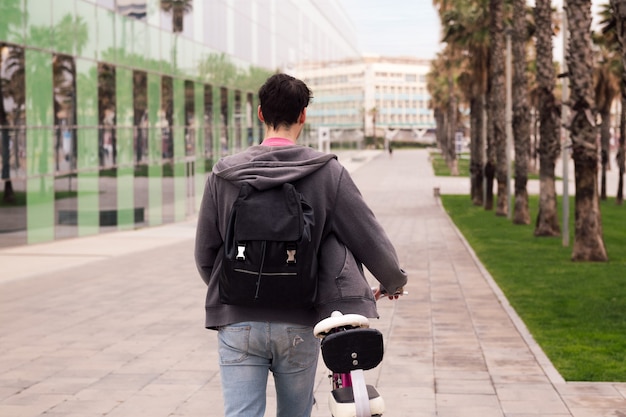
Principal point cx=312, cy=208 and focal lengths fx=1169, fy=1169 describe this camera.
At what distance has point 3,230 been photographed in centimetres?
2245

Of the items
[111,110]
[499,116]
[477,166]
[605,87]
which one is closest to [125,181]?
[111,110]

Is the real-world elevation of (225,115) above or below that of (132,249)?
above

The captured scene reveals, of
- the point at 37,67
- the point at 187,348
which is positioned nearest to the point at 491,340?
the point at 187,348

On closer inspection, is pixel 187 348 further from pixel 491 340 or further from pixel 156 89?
pixel 156 89

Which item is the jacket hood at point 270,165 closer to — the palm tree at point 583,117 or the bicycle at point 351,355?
the bicycle at point 351,355

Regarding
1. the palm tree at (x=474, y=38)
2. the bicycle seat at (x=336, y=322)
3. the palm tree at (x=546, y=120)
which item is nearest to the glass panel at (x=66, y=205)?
the palm tree at (x=546, y=120)

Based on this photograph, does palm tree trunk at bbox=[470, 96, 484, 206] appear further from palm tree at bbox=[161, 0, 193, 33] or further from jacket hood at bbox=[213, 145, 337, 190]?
jacket hood at bbox=[213, 145, 337, 190]

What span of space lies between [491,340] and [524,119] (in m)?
20.2

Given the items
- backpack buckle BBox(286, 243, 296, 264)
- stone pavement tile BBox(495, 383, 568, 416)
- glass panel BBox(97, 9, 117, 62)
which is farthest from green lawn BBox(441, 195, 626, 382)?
glass panel BBox(97, 9, 117, 62)

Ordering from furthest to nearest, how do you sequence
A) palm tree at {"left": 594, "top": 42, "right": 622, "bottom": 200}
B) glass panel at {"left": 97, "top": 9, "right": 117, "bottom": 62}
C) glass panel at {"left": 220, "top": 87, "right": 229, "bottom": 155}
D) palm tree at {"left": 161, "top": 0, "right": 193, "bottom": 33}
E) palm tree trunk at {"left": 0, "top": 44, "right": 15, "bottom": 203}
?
palm tree at {"left": 594, "top": 42, "right": 622, "bottom": 200} < glass panel at {"left": 220, "top": 87, "right": 229, "bottom": 155} < palm tree at {"left": 161, "top": 0, "right": 193, "bottom": 33} < glass panel at {"left": 97, "top": 9, "right": 117, "bottom": 62} < palm tree trunk at {"left": 0, "top": 44, "right": 15, "bottom": 203}

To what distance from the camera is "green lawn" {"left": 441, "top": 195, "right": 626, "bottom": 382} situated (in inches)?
388

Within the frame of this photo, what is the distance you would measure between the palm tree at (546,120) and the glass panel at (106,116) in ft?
33.4

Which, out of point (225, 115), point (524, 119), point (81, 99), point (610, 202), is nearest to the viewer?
point (81, 99)

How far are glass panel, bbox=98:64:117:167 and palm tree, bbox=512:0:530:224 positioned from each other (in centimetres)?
1006
